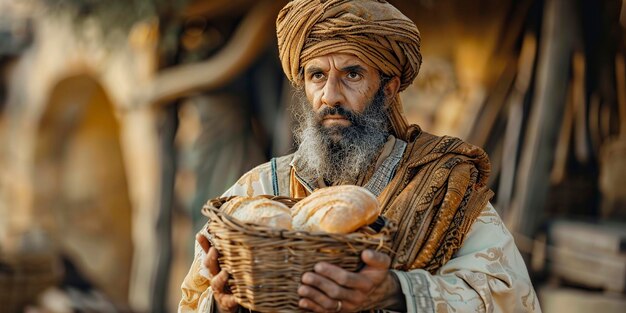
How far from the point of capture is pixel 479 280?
2391mm

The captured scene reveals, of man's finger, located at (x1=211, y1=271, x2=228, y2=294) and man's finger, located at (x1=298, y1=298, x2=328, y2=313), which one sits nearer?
man's finger, located at (x1=298, y1=298, x2=328, y2=313)

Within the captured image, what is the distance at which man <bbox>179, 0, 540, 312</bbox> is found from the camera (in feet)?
7.79

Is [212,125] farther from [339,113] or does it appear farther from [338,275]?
[338,275]

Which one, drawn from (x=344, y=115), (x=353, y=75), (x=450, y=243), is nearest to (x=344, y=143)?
(x=344, y=115)

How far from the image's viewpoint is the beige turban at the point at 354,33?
8.43 feet

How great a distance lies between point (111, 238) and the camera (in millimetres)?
13398

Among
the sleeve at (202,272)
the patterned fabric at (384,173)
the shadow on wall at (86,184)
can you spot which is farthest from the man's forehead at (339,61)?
the shadow on wall at (86,184)

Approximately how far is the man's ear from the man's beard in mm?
25

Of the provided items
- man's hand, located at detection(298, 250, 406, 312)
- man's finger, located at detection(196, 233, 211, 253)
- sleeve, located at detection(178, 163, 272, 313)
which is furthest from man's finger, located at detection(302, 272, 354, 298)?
sleeve, located at detection(178, 163, 272, 313)

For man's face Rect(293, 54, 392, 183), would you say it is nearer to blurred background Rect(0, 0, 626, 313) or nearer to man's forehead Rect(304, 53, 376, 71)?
man's forehead Rect(304, 53, 376, 71)

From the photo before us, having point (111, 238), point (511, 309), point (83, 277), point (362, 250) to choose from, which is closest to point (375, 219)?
point (362, 250)

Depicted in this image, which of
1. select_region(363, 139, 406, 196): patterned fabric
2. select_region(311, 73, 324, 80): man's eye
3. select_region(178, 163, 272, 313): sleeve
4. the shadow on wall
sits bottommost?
the shadow on wall

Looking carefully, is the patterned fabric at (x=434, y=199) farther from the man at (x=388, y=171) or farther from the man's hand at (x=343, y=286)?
the man's hand at (x=343, y=286)

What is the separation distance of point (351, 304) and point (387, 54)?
0.76 m
